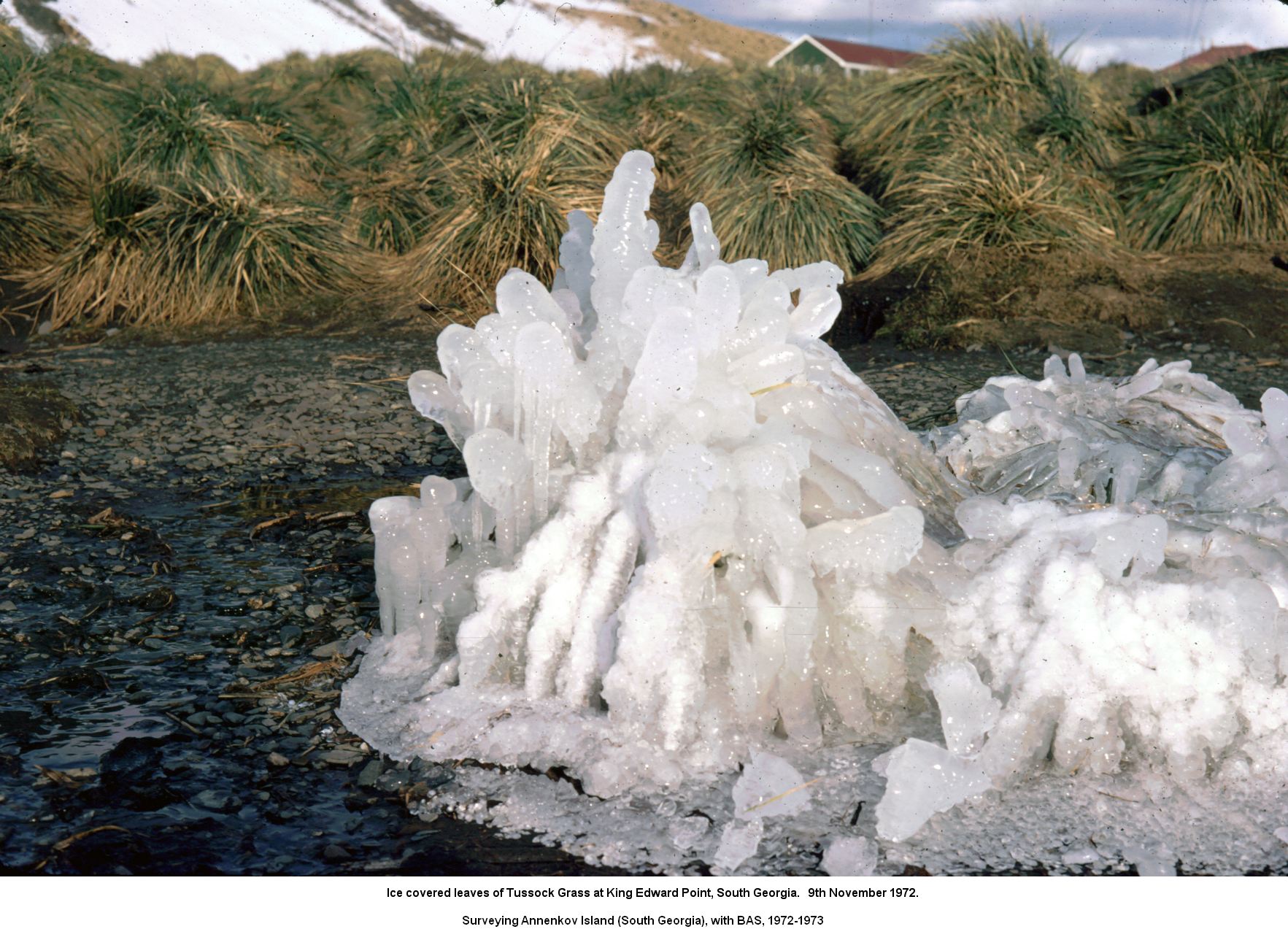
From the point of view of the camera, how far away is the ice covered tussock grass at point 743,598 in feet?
7.08

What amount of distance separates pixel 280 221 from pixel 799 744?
5458 millimetres

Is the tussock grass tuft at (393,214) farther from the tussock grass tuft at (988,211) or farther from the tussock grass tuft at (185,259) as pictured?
the tussock grass tuft at (988,211)

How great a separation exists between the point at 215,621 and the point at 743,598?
54.9 inches

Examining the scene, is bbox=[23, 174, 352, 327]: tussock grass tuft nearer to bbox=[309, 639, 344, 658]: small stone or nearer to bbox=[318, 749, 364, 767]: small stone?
bbox=[309, 639, 344, 658]: small stone

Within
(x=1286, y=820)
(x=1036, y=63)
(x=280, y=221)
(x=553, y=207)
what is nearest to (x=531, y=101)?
(x=553, y=207)

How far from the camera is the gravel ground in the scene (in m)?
2.05

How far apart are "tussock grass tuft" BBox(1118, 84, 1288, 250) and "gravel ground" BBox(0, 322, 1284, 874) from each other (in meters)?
2.01

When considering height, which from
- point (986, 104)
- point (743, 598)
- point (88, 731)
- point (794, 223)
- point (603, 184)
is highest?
point (986, 104)

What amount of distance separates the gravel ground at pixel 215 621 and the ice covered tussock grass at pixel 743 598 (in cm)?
17

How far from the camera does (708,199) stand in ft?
23.4

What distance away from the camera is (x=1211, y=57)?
1176cm

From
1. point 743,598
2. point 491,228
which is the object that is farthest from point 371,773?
point 491,228

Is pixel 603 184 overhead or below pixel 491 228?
overhead

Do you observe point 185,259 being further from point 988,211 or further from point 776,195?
point 988,211
